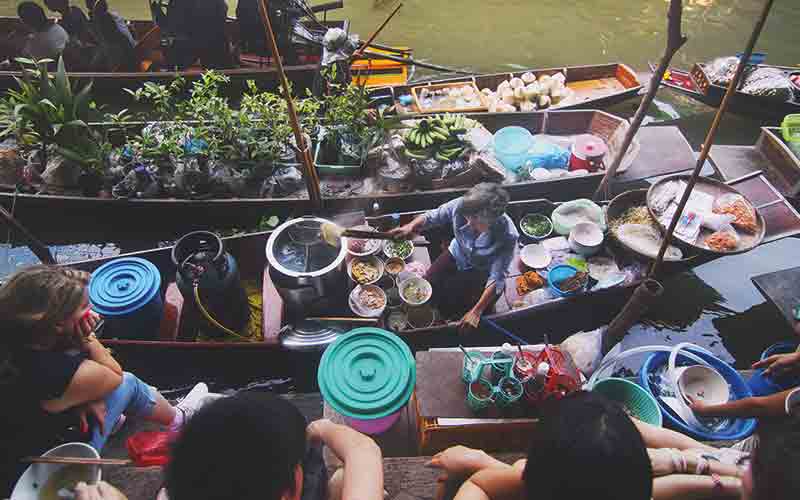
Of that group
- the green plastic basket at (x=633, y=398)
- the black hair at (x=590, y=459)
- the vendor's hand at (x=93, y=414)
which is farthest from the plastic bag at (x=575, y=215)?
the vendor's hand at (x=93, y=414)

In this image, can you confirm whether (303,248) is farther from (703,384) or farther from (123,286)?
(703,384)

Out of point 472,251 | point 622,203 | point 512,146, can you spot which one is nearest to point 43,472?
point 472,251

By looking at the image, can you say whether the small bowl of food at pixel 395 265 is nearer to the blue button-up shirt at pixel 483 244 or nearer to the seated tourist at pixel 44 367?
the blue button-up shirt at pixel 483 244

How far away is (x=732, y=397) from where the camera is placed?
357 cm

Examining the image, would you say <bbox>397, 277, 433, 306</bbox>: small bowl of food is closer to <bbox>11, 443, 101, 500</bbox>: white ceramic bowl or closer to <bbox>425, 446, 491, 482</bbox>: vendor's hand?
<bbox>425, 446, 491, 482</bbox>: vendor's hand

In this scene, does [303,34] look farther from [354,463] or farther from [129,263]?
[354,463]

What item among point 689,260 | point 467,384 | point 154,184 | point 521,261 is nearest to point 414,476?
point 467,384

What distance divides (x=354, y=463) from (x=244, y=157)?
4.57 meters

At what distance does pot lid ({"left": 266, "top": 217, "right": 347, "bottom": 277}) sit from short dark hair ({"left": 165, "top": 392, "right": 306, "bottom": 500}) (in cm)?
242

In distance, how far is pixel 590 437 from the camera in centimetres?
154

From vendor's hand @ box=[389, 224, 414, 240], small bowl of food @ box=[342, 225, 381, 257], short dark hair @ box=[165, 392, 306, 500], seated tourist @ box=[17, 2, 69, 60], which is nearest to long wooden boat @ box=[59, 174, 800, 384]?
small bowl of food @ box=[342, 225, 381, 257]

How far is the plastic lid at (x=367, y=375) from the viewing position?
117 inches

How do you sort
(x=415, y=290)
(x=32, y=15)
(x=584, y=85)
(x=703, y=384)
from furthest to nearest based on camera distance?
(x=584, y=85) < (x=32, y=15) < (x=415, y=290) < (x=703, y=384)

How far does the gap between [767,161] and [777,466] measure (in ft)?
21.4
